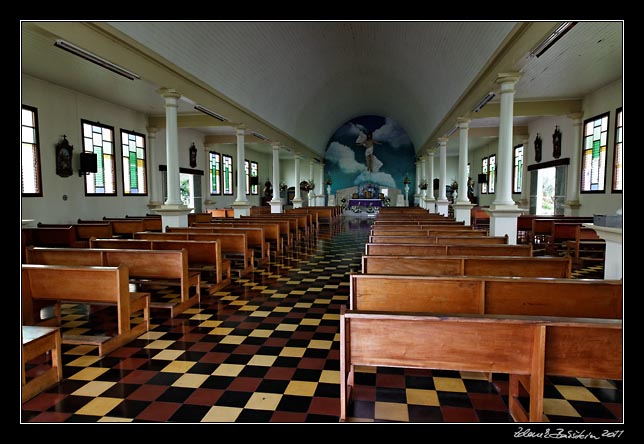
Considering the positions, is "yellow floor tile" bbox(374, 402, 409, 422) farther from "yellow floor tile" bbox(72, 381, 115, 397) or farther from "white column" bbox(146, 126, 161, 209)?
"white column" bbox(146, 126, 161, 209)

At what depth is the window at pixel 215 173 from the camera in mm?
20472

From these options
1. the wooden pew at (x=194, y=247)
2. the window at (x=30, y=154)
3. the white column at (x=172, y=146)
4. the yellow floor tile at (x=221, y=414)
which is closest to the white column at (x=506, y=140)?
the wooden pew at (x=194, y=247)

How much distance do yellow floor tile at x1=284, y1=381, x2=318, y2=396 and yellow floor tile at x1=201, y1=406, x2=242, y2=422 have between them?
413 millimetres

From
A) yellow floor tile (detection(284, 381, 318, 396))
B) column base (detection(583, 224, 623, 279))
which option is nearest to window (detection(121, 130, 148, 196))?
yellow floor tile (detection(284, 381, 318, 396))

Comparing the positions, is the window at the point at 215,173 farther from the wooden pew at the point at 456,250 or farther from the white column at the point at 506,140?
the wooden pew at the point at 456,250

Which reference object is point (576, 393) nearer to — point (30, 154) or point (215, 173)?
point (30, 154)

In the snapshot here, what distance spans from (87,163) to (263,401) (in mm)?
10746

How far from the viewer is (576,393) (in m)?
3.05

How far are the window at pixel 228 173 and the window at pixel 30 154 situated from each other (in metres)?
11.9

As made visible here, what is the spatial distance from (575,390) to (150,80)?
792cm

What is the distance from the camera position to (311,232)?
14055 mm

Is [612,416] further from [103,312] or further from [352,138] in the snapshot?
[352,138]

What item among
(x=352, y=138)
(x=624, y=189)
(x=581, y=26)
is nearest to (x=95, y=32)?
(x=624, y=189)

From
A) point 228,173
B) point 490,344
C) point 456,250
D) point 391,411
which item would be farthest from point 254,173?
point 490,344
